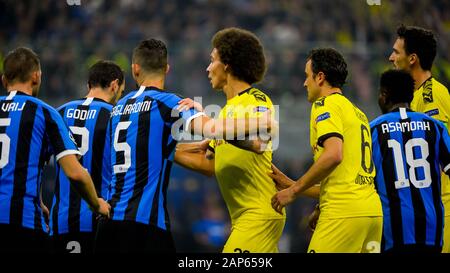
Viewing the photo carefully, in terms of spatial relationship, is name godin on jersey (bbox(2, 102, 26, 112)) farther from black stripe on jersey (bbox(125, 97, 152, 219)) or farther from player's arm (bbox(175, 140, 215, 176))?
player's arm (bbox(175, 140, 215, 176))

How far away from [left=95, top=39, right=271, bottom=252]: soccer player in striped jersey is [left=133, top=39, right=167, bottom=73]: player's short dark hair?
0.24 meters

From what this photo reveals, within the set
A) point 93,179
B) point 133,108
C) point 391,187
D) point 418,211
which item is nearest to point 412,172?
point 391,187

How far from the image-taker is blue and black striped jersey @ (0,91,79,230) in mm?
6410

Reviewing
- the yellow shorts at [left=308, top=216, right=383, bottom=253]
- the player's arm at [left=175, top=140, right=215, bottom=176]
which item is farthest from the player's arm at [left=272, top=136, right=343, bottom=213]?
the player's arm at [left=175, top=140, right=215, bottom=176]

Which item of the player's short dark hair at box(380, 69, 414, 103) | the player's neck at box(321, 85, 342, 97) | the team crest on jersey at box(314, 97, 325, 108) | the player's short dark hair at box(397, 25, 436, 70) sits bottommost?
the team crest on jersey at box(314, 97, 325, 108)

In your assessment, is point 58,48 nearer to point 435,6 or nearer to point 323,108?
point 435,6

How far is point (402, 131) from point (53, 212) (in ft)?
10.7

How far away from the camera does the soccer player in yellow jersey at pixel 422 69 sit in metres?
8.02

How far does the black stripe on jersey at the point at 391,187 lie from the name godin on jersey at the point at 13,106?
306cm

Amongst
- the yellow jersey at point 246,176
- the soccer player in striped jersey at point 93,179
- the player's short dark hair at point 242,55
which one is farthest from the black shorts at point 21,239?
the player's short dark hair at point 242,55

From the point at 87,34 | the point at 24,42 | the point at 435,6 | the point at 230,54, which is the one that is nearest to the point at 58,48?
the point at 24,42

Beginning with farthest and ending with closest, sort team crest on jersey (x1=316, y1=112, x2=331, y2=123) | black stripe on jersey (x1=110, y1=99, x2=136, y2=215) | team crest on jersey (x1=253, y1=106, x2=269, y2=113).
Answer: team crest on jersey (x1=316, y1=112, x2=331, y2=123), team crest on jersey (x1=253, y1=106, x2=269, y2=113), black stripe on jersey (x1=110, y1=99, x2=136, y2=215)

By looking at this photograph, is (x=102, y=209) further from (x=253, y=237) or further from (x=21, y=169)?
(x=253, y=237)

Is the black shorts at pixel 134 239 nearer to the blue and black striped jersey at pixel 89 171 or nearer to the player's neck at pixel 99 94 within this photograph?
the blue and black striped jersey at pixel 89 171
